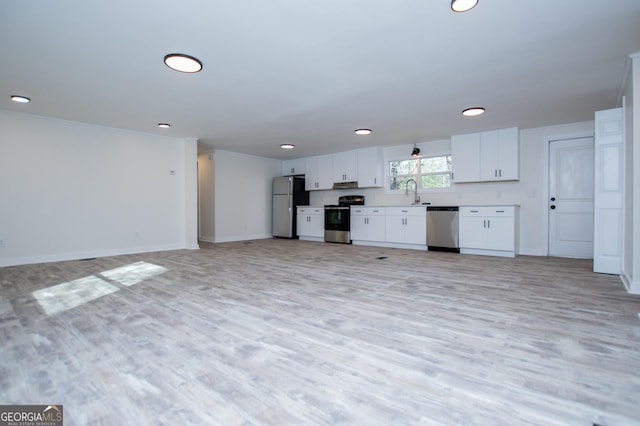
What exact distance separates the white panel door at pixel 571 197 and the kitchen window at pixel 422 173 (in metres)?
1.79

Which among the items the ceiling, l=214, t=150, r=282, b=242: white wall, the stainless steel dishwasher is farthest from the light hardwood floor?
l=214, t=150, r=282, b=242: white wall

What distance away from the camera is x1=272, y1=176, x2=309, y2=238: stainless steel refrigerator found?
26.9ft

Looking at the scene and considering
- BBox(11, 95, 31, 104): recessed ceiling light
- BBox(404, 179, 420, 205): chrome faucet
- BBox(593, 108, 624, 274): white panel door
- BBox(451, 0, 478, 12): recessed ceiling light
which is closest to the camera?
BBox(451, 0, 478, 12): recessed ceiling light

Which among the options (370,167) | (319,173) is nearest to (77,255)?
(319,173)

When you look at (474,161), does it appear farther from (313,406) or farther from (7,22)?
(7,22)

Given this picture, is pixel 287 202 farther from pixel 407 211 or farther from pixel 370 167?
pixel 407 211

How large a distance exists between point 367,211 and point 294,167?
2.87 meters

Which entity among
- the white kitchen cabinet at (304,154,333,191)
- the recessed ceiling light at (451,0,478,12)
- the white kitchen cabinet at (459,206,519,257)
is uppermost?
the recessed ceiling light at (451,0,478,12)

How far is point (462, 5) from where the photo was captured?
6.92 feet

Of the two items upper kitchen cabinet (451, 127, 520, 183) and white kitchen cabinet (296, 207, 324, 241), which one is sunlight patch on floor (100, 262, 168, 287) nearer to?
white kitchen cabinet (296, 207, 324, 241)

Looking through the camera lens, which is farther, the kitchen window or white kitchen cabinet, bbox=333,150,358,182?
white kitchen cabinet, bbox=333,150,358,182

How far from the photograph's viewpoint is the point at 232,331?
6.97 ft

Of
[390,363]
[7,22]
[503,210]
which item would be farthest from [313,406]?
[503,210]

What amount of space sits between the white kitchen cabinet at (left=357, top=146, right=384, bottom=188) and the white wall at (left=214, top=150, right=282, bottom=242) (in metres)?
2.76
